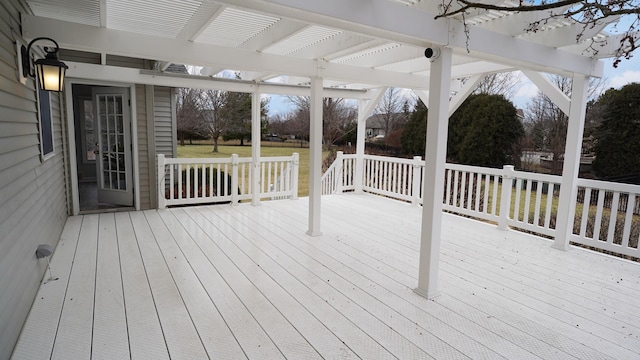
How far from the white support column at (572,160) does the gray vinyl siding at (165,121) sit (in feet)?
19.8

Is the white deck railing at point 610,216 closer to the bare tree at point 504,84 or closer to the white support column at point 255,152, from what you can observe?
the white support column at point 255,152

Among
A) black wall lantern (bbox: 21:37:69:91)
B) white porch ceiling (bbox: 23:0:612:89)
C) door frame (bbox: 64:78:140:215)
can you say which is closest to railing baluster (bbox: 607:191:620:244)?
white porch ceiling (bbox: 23:0:612:89)

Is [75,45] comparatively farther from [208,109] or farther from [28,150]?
[208,109]

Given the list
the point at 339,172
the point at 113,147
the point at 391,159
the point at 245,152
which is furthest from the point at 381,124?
the point at 113,147

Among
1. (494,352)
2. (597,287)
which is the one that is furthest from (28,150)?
(597,287)

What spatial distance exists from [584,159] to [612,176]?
98 centimetres

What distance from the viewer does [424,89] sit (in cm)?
588

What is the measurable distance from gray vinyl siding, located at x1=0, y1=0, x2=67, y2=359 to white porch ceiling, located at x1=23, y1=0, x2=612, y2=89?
592mm

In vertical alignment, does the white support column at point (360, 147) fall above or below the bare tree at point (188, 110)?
below

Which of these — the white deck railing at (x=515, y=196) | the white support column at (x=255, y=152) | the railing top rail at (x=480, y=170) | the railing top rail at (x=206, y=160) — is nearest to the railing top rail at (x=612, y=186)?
the white deck railing at (x=515, y=196)

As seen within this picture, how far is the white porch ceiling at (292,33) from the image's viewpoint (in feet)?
8.18

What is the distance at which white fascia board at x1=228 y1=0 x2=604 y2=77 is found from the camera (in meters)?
2.27

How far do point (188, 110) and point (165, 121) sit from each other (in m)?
6.02

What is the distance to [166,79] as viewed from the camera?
5508 millimetres
